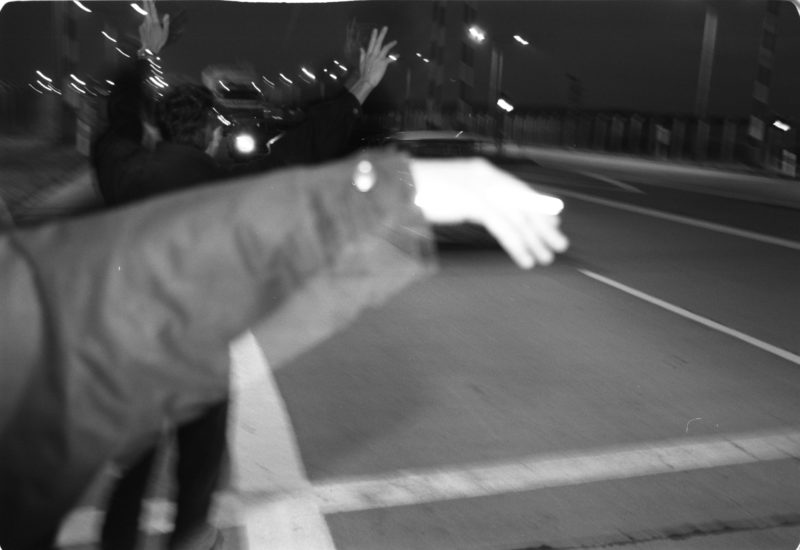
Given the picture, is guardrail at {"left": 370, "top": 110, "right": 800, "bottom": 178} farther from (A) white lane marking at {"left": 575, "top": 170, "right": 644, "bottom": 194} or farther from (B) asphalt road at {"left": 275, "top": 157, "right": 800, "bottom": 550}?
(B) asphalt road at {"left": 275, "top": 157, "right": 800, "bottom": 550}

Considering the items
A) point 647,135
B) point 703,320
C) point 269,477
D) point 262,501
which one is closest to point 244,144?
point 703,320

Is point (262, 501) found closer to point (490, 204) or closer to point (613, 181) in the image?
point (490, 204)

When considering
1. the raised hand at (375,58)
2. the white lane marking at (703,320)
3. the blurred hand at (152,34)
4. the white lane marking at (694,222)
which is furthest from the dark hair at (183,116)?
the white lane marking at (694,222)

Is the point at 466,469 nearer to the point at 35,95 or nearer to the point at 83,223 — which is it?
the point at 83,223

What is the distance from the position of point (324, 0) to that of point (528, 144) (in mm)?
44599

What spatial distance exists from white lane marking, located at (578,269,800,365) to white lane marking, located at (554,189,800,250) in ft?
13.0

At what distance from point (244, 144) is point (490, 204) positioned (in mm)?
15908

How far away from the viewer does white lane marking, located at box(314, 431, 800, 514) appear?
391 centimetres

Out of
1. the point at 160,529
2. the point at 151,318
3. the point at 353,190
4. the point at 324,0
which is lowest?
the point at 160,529

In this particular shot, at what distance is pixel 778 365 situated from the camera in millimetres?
6227

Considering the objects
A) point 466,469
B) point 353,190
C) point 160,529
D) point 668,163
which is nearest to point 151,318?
point 353,190

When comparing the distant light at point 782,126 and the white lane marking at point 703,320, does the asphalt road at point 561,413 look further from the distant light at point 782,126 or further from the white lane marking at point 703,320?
the distant light at point 782,126

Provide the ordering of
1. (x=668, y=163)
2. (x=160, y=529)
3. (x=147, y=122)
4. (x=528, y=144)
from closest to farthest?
(x=147, y=122) < (x=160, y=529) < (x=668, y=163) < (x=528, y=144)

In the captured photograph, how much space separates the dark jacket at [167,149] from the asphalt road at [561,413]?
36.2 inches
